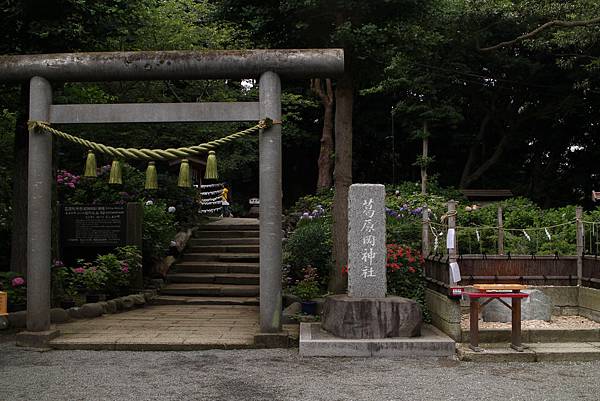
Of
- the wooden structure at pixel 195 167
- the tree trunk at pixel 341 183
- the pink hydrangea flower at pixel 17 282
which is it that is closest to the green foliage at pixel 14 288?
the pink hydrangea flower at pixel 17 282

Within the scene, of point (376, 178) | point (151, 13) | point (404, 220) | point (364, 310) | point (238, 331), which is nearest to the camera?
point (364, 310)

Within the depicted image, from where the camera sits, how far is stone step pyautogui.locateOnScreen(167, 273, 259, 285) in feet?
43.2

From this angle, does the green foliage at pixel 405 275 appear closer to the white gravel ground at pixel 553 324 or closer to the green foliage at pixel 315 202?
the white gravel ground at pixel 553 324

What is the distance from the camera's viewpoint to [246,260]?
561 inches

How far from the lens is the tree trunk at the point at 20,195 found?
33.2 feet

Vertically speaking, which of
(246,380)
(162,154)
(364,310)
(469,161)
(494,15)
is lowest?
(246,380)

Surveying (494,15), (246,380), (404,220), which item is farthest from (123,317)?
(494,15)

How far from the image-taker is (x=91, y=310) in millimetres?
10242

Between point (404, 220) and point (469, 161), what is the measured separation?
46.6ft

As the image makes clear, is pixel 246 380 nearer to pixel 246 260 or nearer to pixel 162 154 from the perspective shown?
pixel 162 154

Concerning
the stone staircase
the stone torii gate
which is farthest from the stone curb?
the stone torii gate

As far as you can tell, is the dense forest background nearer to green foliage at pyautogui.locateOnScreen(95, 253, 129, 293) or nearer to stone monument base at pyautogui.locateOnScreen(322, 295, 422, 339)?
green foliage at pyautogui.locateOnScreen(95, 253, 129, 293)

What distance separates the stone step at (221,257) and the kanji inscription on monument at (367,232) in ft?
21.1

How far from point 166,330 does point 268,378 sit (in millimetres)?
3052
